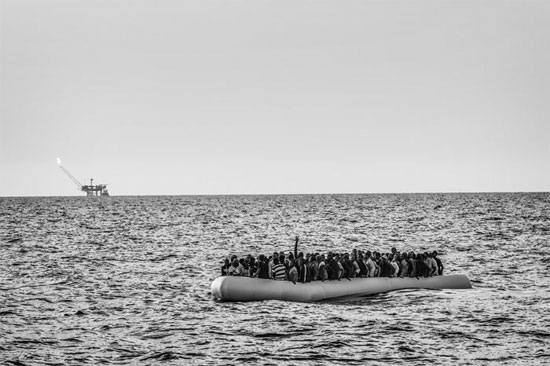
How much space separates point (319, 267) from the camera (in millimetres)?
36812

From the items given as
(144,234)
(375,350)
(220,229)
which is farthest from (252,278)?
(220,229)

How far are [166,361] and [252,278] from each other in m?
9.91

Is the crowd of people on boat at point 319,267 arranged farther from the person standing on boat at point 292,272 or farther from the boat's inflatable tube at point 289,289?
the boat's inflatable tube at point 289,289

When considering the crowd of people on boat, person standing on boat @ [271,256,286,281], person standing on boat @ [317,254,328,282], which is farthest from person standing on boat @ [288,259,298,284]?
person standing on boat @ [317,254,328,282]

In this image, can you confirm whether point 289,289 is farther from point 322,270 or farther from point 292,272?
point 322,270

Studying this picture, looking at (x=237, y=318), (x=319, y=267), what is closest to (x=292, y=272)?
(x=319, y=267)

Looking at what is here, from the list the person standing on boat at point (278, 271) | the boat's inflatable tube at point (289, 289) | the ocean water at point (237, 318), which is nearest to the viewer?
the ocean water at point (237, 318)

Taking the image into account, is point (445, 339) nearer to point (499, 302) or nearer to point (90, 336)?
point (499, 302)

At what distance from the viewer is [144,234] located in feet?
300

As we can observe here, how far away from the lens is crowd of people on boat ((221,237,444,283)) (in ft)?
119

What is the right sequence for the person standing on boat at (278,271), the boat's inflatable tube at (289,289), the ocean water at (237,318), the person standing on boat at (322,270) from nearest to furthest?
the ocean water at (237,318) < the boat's inflatable tube at (289,289) < the person standing on boat at (278,271) < the person standing on boat at (322,270)

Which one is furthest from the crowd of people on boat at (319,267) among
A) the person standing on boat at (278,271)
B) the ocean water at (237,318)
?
the ocean water at (237,318)

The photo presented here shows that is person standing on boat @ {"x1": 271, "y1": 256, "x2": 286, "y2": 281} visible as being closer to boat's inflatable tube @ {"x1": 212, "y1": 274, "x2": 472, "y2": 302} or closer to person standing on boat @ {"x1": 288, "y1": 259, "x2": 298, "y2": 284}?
person standing on boat @ {"x1": 288, "y1": 259, "x2": 298, "y2": 284}

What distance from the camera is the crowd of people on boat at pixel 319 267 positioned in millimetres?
36156
